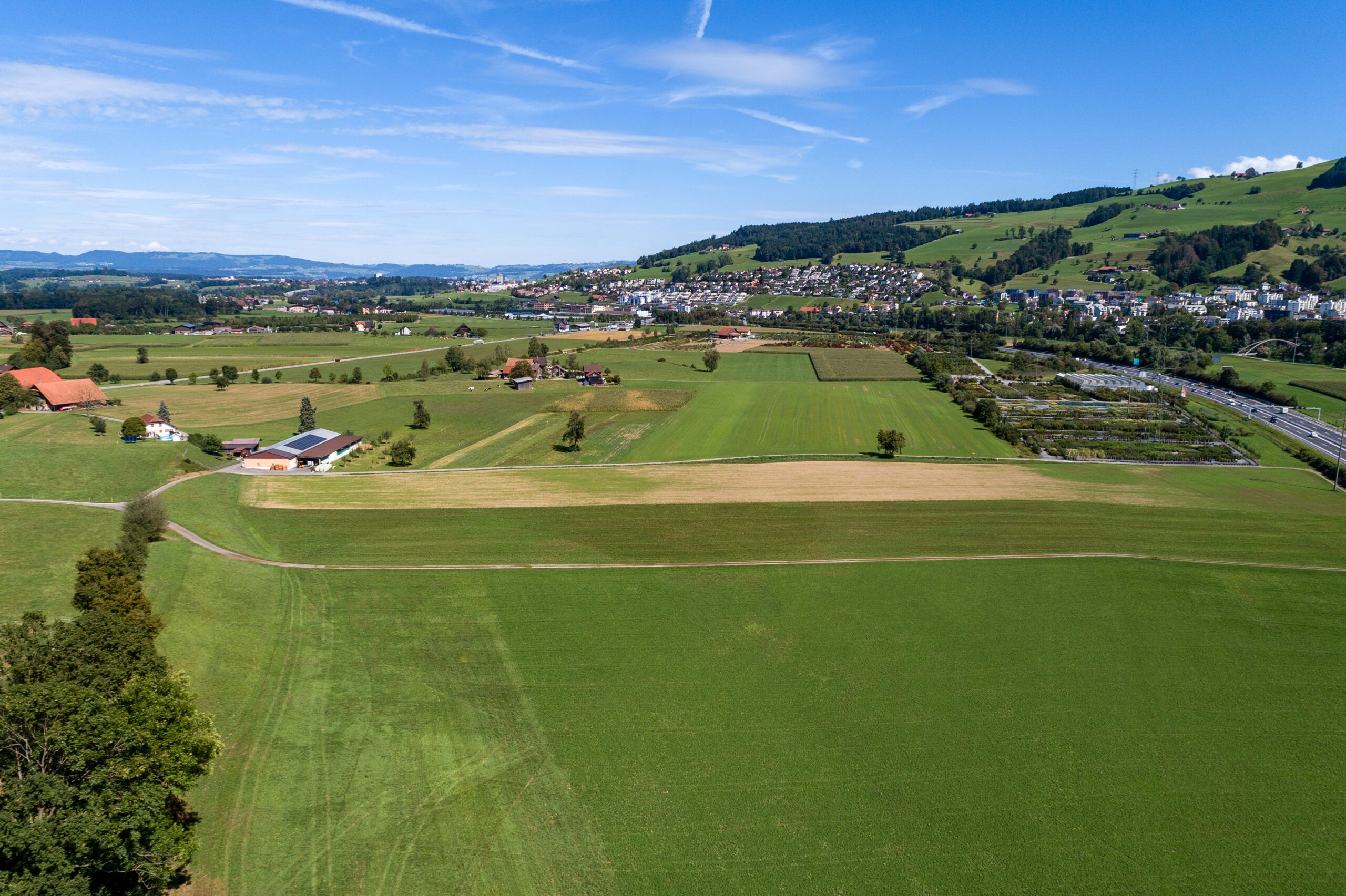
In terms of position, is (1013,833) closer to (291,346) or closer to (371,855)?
(371,855)

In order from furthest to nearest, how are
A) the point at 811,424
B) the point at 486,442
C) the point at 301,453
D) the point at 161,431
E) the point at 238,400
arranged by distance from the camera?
1. the point at 238,400
2. the point at 811,424
3. the point at 486,442
4. the point at 161,431
5. the point at 301,453

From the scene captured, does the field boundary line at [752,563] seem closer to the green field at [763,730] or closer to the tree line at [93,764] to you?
the green field at [763,730]

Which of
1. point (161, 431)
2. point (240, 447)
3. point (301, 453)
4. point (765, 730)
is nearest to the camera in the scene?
point (765, 730)

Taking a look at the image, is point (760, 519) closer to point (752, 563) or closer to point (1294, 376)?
point (752, 563)

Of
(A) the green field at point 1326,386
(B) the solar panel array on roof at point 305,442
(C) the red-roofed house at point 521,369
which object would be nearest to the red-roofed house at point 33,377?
(B) the solar panel array on roof at point 305,442

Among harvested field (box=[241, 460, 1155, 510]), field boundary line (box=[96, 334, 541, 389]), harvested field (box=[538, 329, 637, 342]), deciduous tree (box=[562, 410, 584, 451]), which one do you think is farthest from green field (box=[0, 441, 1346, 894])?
harvested field (box=[538, 329, 637, 342])

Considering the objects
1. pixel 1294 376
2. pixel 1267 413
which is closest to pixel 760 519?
pixel 1267 413

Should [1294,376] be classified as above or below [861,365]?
below
